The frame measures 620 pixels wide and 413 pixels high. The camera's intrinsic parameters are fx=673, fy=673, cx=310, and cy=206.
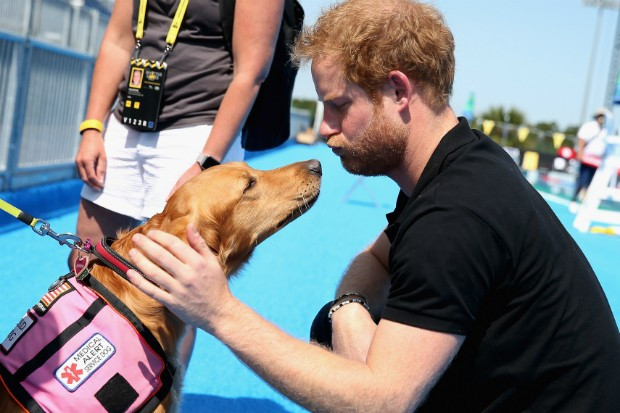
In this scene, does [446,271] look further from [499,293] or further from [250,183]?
[250,183]

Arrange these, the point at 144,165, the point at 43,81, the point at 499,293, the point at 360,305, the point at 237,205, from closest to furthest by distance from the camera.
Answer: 1. the point at 499,293
2. the point at 360,305
3. the point at 237,205
4. the point at 144,165
5. the point at 43,81

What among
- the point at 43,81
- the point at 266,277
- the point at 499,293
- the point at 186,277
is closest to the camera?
the point at 186,277

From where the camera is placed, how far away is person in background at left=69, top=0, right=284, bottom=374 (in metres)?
2.87

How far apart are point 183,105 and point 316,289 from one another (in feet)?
10.9

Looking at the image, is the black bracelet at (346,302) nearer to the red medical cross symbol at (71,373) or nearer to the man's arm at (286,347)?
the man's arm at (286,347)

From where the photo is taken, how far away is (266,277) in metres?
6.28

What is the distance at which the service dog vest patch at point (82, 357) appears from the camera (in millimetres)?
2031

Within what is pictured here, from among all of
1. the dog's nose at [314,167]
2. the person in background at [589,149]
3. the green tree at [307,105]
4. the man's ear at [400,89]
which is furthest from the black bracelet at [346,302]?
the green tree at [307,105]

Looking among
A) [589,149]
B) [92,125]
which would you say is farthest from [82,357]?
[589,149]

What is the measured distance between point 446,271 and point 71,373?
120cm

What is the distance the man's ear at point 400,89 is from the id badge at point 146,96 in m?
1.34

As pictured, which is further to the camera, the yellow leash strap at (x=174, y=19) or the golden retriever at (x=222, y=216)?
the yellow leash strap at (x=174, y=19)

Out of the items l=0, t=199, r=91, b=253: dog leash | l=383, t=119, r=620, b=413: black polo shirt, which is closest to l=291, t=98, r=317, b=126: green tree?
l=0, t=199, r=91, b=253: dog leash

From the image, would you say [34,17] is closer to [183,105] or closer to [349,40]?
[183,105]
